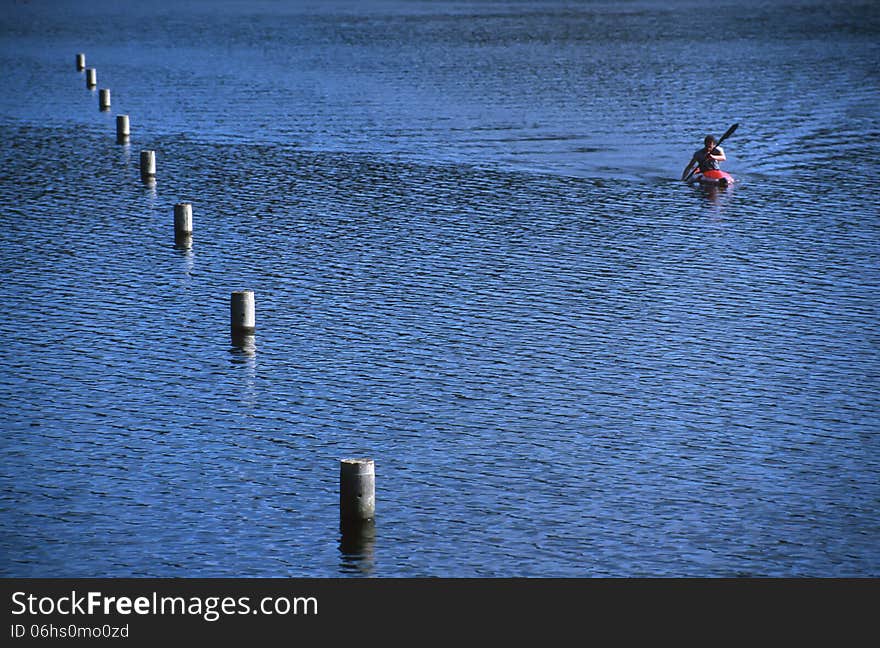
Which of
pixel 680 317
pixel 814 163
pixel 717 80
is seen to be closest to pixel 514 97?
pixel 717 80

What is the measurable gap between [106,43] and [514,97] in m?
38.6

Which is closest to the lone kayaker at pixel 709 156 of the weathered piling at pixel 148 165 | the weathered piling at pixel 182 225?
the weathered piling at pixel 182 225

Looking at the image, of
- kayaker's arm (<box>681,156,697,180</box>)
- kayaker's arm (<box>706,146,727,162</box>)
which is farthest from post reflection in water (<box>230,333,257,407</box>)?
kayaker's arm (<box>681,156,697,180</box>)

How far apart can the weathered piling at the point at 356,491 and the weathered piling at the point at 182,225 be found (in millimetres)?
17765

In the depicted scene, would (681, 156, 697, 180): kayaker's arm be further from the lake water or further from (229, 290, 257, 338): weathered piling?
(229, 290, 257, 338): weathered piling

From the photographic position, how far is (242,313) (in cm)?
2789

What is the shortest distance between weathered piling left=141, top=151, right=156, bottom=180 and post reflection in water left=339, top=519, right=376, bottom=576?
27.5 m

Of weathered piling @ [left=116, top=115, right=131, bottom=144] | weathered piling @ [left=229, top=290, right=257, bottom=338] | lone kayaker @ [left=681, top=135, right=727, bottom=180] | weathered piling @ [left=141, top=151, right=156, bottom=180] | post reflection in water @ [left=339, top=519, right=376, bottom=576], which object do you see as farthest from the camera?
weathered piling @ [left=116, top=115, right=131, bottom=144]

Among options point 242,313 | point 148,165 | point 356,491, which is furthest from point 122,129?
point 356,491

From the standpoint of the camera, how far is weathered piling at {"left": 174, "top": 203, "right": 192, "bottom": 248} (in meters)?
36.0

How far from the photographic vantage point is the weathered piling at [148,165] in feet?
148

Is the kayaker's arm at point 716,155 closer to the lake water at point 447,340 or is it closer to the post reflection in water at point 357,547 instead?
the lake water at point 447,340

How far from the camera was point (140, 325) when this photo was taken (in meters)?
28.9

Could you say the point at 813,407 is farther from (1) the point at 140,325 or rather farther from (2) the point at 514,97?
(2) the point at 514,97
